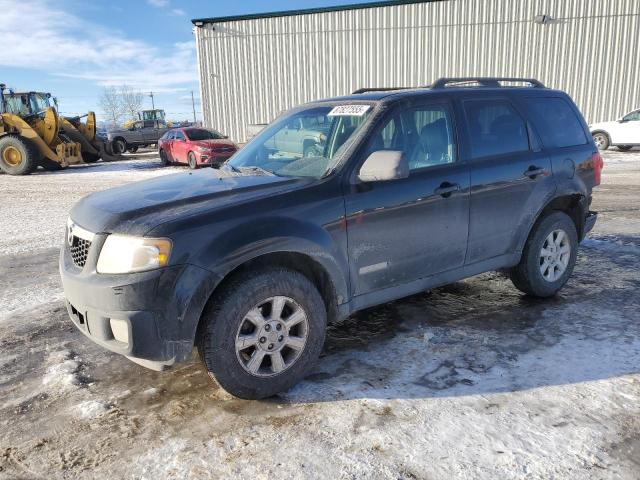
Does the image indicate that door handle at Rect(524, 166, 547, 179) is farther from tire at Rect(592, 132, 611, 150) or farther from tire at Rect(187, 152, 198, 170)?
tire at Rect(592, 132, 611, 150)

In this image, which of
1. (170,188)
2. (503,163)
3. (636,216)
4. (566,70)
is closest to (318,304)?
(170,188)

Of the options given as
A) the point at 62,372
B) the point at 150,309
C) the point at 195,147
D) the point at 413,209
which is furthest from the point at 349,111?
the point at 195,147

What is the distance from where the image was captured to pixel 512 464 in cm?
241

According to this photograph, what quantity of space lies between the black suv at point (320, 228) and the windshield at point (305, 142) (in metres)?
0.02

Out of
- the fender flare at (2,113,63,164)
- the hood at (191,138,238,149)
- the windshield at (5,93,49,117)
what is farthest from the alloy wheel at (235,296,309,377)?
the windshield at (5,93,49,117)

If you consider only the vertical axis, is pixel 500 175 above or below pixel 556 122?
below

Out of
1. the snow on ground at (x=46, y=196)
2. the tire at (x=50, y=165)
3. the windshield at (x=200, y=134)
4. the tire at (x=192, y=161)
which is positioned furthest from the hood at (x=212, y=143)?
the tire at (x=50, y=165)

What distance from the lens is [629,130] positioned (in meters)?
17.6

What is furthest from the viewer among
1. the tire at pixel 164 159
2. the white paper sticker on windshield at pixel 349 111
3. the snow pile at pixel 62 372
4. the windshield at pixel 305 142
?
the tire at pixel 164 159

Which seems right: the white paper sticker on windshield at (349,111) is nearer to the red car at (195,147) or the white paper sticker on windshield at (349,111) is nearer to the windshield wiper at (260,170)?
the windshield wiper at (260,170)

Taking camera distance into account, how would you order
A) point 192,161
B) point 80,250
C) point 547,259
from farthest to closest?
point 192,161 → point 547,259 → point 80,250

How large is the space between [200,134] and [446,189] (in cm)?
1584

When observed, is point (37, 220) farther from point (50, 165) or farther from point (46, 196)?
point (50, 165)

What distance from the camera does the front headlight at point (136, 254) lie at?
8.67 feet
